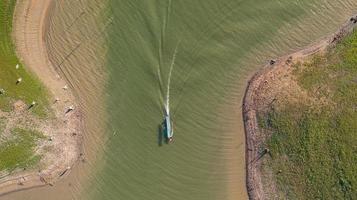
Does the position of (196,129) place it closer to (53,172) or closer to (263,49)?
(263,49)

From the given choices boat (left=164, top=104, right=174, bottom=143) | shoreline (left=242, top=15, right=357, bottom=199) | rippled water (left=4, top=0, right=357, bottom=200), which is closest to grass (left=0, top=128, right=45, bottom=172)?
rippled water (left=4, top=0, right=357, bottom=200)

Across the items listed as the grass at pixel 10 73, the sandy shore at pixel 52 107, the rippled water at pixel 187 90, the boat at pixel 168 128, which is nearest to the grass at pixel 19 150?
the sandy shore at pixel 52 107

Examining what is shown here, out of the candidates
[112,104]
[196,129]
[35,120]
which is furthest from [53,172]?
[196,129]

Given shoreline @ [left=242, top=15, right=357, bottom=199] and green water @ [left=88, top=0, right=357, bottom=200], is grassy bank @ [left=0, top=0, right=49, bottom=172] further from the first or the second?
shoreline @ [left=242, top=15, right=357, bottom=199]

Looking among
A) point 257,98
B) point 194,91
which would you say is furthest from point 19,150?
point 257,98

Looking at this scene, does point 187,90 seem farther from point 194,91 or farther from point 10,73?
point 10,73

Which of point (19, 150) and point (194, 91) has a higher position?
point (194, 91)
